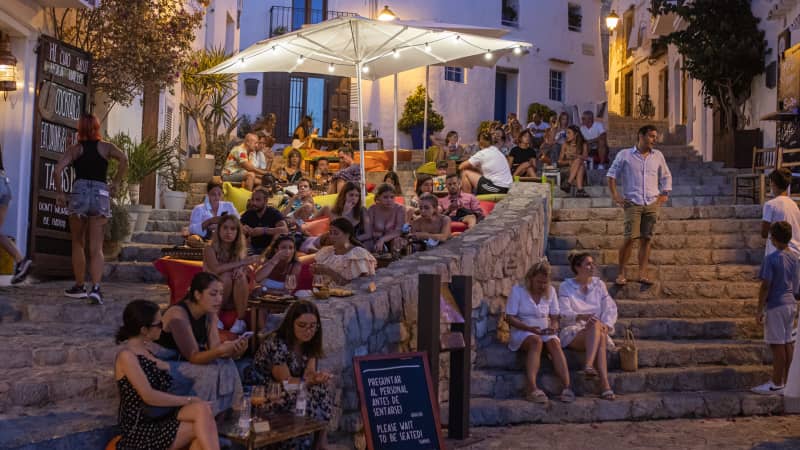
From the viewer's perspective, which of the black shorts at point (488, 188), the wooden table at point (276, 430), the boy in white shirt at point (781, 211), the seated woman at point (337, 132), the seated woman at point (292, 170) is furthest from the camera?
the seated woman at point (337, 132)

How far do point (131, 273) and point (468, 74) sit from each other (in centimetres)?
1847

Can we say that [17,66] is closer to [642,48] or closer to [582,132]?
[582,132]

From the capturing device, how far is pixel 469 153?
19.0 metres

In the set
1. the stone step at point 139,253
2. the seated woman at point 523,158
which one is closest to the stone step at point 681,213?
the seated woman at point 523,158

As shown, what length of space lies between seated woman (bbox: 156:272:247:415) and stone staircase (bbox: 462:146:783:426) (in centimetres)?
250

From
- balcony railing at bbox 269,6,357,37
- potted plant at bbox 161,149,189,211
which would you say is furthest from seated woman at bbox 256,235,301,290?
balcony railing at bbox 269,6,357,37

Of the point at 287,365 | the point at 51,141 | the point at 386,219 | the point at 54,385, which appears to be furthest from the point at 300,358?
the point at 51,141

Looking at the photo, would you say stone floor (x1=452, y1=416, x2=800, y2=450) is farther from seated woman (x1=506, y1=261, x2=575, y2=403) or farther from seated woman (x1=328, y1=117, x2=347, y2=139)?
seated woman (x1=328, y1=117, x2=347, y2=139)

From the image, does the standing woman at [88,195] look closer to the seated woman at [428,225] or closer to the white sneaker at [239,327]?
the white sneaker at [239,327]

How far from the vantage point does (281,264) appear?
27.1 feet

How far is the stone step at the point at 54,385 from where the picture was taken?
563 centimetres

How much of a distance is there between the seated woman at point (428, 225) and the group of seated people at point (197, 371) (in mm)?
3532

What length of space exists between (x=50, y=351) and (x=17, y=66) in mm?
4364

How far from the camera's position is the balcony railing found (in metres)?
27.0
